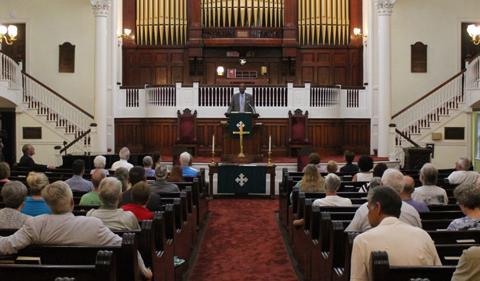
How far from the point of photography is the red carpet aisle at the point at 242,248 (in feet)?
25.2

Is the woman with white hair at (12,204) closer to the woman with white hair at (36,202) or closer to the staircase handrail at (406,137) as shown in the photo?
the woman with white hair at (36,202)

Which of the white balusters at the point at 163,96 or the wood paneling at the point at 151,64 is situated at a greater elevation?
the wood paneling at the point at 151,64

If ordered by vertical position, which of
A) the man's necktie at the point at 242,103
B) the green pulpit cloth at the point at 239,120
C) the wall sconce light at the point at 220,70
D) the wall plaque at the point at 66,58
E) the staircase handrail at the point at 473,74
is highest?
the wall plaque at the point at 66,58

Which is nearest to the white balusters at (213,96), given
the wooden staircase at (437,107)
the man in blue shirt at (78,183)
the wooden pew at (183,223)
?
the wooden staircase at (437,107)

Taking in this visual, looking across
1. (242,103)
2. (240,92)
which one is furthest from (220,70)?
(242,103)

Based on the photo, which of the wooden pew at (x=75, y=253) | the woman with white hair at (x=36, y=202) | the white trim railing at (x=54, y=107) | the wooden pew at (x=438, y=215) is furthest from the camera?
the white trim railing at (x=54, y=107)

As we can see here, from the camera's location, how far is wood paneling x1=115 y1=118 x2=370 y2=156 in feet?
64.4

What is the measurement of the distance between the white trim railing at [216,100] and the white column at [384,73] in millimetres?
1391

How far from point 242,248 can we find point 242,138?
307 inches

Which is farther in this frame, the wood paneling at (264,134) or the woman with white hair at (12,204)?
the wood paneling at (264,134)

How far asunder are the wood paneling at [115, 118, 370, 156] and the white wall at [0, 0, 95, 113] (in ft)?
5.94

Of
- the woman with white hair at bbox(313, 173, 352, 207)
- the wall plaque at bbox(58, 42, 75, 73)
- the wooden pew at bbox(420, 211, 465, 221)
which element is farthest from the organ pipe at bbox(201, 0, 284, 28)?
the wooden pew at bbox(420, 211, 465, 221)

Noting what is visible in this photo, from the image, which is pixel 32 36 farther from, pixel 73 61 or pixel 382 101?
pixel 382 101

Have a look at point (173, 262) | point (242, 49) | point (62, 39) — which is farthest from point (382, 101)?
point (173, 262)
